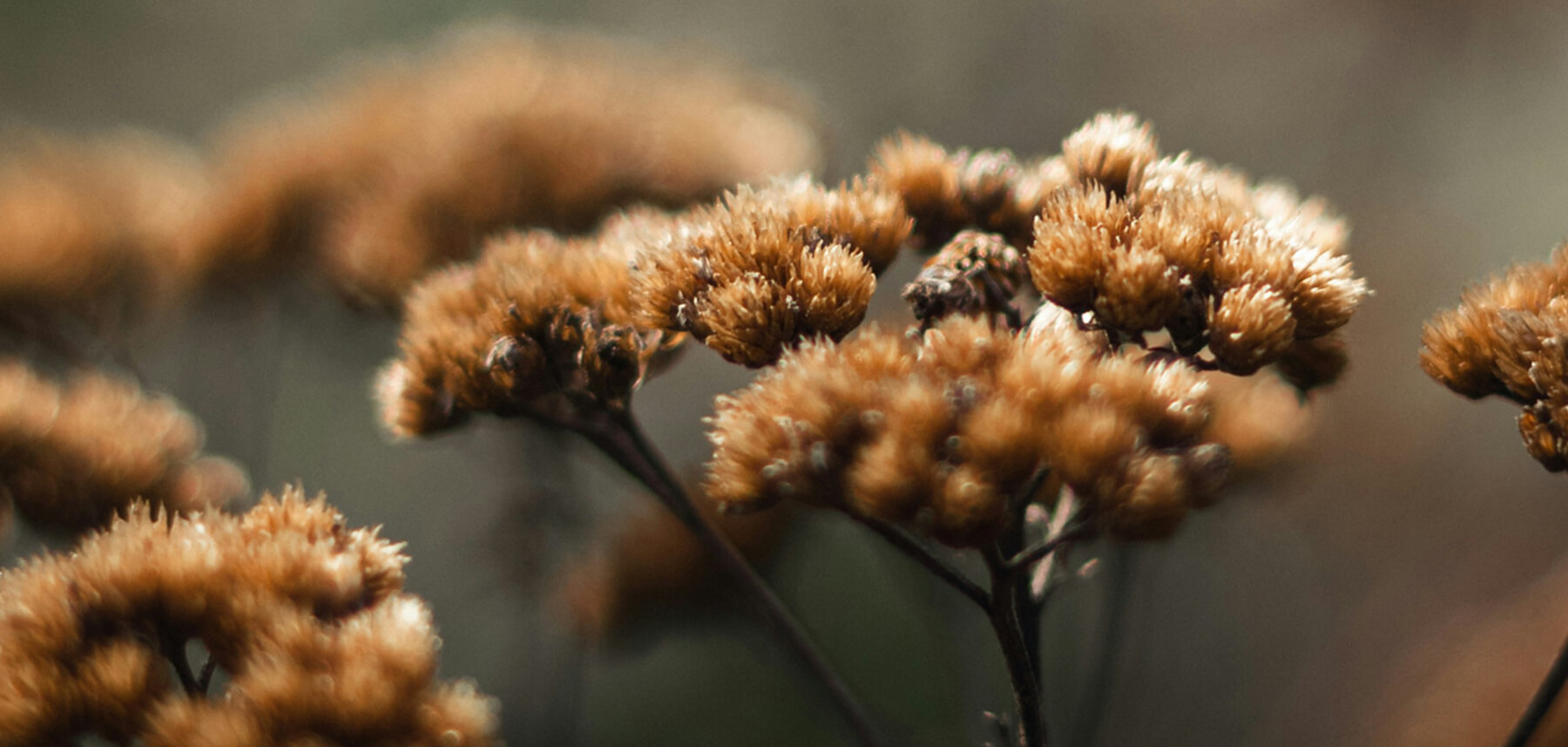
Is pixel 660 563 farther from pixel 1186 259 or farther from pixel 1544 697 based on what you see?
pixel 1544 697

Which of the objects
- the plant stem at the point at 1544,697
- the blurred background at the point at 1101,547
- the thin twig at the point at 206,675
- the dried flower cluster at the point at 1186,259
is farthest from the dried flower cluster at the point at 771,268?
the blurred background at the point at 1101,547

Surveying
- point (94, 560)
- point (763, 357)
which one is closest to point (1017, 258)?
point (763, 357)

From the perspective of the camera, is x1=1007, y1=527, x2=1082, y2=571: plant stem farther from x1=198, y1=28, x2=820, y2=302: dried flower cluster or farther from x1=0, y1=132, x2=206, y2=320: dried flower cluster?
x1=0, y1=132, x2=206, y2=320: dried flower cluster

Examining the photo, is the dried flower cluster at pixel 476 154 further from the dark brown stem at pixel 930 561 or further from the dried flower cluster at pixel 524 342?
the dark brown stem at pixel 930 561

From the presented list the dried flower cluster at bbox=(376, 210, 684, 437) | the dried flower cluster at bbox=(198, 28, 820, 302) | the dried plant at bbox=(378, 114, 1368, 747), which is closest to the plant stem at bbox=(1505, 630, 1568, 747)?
the dried plant at bbox=(378, 114, 1368, 747)

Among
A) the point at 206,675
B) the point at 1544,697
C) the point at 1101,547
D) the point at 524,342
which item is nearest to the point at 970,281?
the point at 524,342
